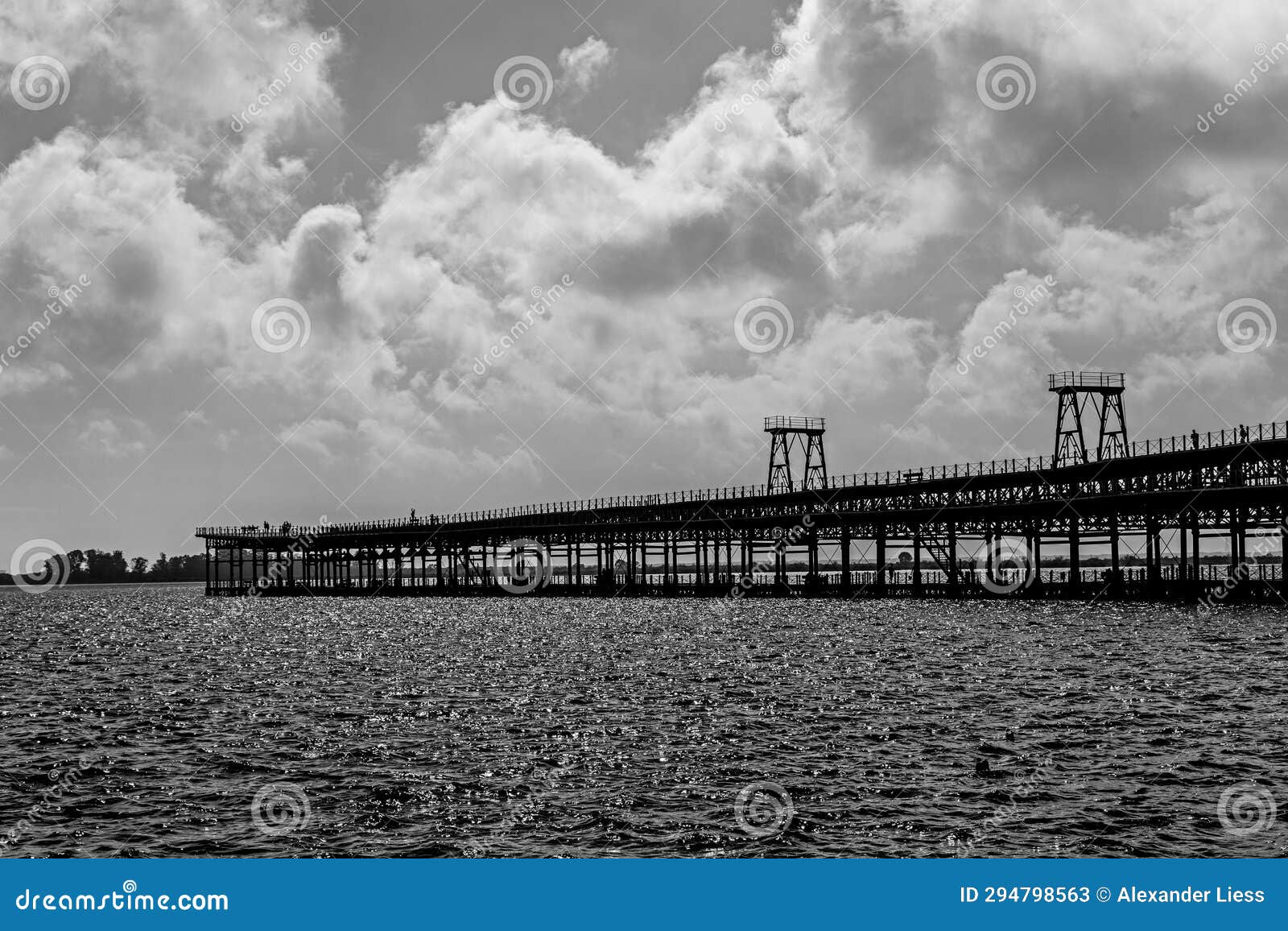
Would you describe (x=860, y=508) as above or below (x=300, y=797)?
above

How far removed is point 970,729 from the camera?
104 ft

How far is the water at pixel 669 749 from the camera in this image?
71.5ft

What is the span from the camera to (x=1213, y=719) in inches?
1280

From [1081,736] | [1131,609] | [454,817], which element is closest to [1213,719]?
[1081,736]

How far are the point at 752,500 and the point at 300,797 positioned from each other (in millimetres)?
95746

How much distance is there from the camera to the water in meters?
21.8

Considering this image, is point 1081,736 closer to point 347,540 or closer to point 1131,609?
point 1131,609

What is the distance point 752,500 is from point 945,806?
3779 inches

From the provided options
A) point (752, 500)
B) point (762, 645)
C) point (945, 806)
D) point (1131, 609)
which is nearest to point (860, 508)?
point (752, 500)

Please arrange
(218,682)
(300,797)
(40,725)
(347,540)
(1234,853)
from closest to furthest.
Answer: (1234,853)
(300,797)
(40,725)
(218,682)
(347,540)

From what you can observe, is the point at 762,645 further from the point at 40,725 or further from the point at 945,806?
the point at 945,806

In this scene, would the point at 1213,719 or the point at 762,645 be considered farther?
the point at 762,645

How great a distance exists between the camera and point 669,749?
97.5 ft

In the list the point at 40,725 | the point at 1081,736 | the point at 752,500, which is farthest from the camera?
the point at 752,500
